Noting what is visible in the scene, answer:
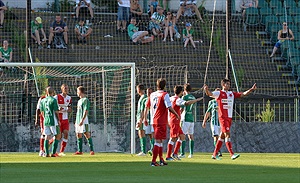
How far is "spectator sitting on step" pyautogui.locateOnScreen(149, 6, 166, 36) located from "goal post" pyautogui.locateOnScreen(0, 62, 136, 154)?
4.35m

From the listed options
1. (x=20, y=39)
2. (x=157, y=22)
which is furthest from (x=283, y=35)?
(x=20, y=39)

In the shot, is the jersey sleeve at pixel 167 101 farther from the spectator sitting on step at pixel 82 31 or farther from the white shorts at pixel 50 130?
the spectator sitting on step at pixel 82 31

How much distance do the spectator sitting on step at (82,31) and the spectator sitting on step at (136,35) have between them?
1454 mm

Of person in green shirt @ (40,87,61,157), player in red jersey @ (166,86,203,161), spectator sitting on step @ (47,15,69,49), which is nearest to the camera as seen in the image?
player in red jersey @ (166,86,203,161)

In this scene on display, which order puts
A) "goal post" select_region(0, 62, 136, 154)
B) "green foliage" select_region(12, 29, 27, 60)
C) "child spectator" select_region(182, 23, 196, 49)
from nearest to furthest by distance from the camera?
"goal post" select_region(0, 62, 136, 154) → "green foliage" select_region(12, 29, 27, 60) → "child spectator" select_region(182, 23, 196, 49)

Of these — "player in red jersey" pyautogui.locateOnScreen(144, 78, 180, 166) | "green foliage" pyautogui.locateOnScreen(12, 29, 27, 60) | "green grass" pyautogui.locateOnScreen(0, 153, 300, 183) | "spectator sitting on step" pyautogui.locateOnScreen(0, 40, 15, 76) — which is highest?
"green foliage" pyautogui.locateOnScreen(12, 29, 27, 60)

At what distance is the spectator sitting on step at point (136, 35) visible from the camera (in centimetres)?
3120

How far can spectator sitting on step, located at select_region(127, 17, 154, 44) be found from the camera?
1228 inches

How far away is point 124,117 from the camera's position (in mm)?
27078

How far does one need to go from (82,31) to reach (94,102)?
4.60 m

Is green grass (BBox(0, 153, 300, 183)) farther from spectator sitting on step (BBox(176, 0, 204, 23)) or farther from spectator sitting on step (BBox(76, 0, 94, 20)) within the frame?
spectator sitting on step (BBox(176, 0, 204, 23))

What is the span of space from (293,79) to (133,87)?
25.5 feet

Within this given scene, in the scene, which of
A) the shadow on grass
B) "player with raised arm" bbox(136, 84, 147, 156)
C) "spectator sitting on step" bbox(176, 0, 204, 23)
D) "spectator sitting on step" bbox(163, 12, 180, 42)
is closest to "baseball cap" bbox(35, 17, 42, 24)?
"spectator sitting on step" bbox(163, 12, 180, 42)

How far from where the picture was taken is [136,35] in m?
31.2
